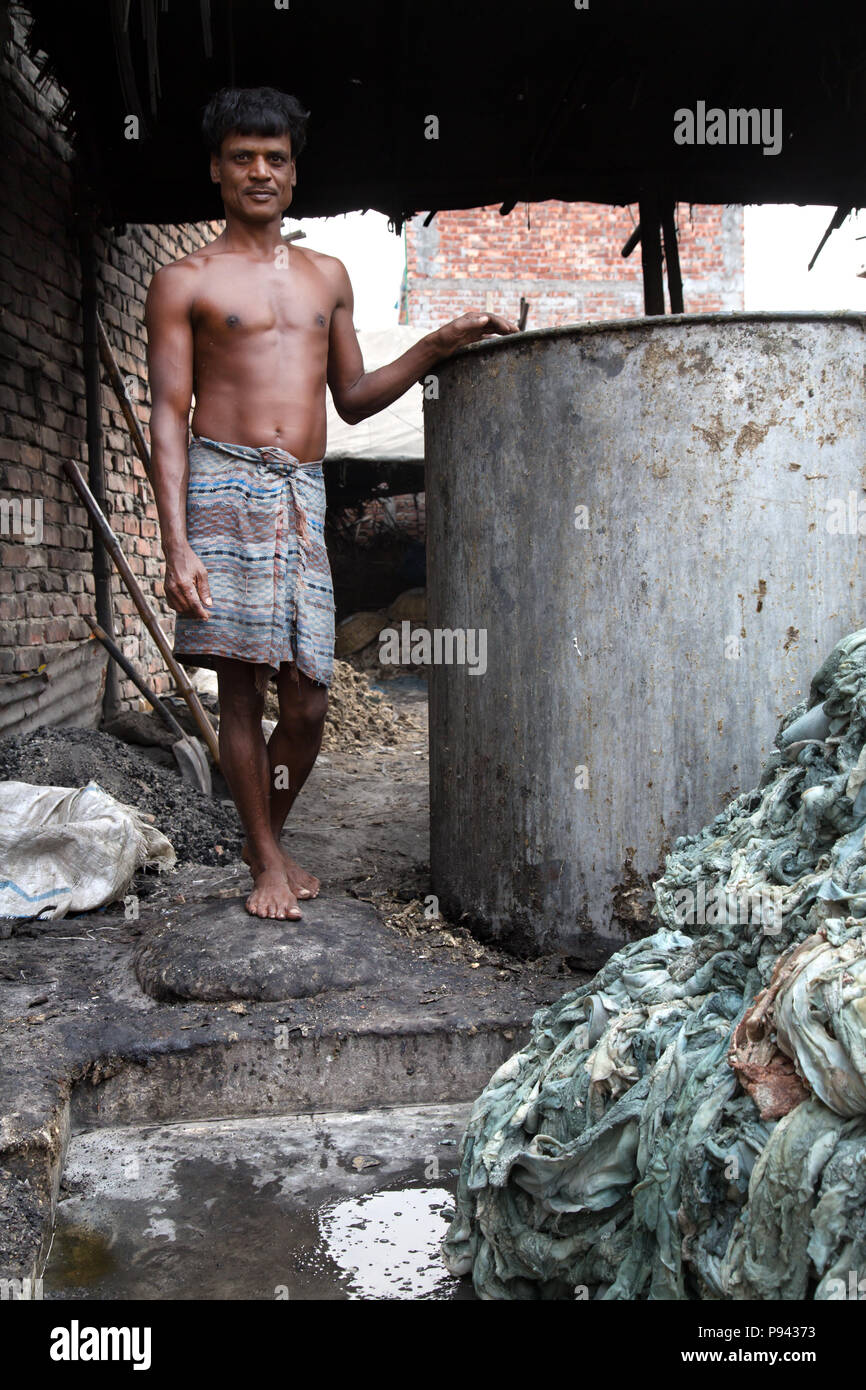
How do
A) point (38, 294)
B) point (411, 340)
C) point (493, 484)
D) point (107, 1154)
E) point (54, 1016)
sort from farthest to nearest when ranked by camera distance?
point (411, 340) < point (38, 294) < point (493, 484) < point (54, 1016) < point (107, 1154)

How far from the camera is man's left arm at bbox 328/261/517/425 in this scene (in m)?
3.09

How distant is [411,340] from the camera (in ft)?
39.1

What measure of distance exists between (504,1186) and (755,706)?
1408 millimetres

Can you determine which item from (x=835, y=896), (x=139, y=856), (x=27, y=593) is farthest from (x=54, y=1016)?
(x=27, y=593)

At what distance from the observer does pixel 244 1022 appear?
2.65 metres

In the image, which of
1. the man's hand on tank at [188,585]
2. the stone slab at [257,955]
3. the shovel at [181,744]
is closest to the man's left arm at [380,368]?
the man's hand on tank at [188,585]

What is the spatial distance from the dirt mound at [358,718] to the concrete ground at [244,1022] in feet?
14.2

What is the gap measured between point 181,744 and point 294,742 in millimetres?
2366

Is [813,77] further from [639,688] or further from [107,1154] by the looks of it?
[107,1154]

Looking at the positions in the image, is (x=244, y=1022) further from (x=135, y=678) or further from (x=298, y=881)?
(x=135, y=678)

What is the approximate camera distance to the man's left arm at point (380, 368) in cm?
309

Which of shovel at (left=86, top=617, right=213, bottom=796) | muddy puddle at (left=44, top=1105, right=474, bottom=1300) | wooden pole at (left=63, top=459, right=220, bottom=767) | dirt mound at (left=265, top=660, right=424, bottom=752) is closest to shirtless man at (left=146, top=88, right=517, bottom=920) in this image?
muddy puddle at (left=44, top=1105, right=474, bottom=1300)

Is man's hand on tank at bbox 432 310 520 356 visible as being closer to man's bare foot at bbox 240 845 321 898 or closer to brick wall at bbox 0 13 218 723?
man's bare foot at bbox 240 845 321 898

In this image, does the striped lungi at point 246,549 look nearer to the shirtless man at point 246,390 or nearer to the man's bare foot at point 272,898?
the shirtless man at point 246,390
